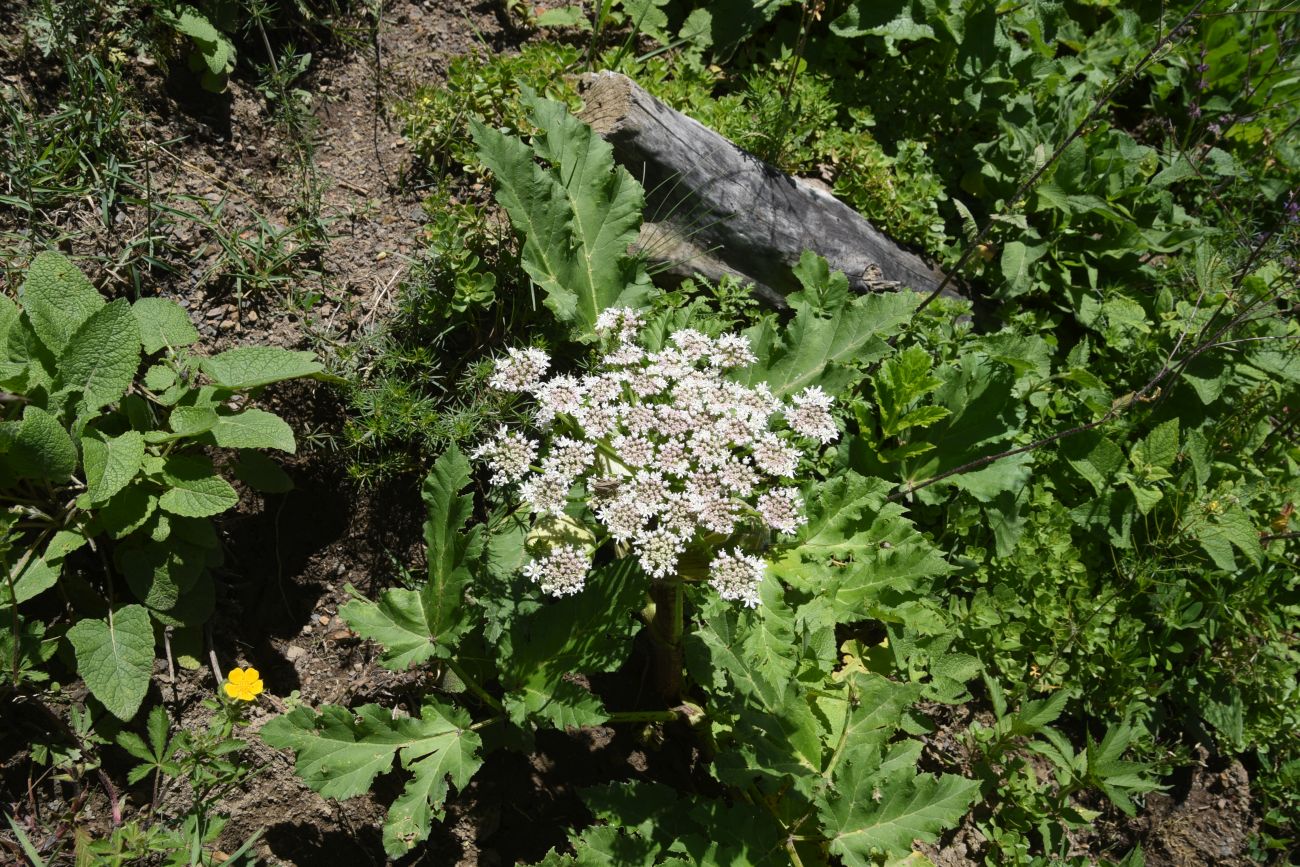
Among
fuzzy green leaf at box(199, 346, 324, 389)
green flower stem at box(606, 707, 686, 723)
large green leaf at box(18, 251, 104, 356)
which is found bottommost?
green flower stem at box(606, 707, 686, 723)

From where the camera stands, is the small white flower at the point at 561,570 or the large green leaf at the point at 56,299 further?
the large green leaf at the point at 56,299

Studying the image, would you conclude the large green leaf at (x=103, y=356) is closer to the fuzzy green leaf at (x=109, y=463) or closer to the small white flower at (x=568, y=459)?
the fuzzy green leaf at (x=109, y=463)

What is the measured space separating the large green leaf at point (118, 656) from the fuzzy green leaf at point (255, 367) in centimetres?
100

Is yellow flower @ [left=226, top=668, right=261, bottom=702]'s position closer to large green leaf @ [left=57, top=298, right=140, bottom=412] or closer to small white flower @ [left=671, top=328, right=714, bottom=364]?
large green leaf @ [left=57, top=298, right=140, bottom=412]

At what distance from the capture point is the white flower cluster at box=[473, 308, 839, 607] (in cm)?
330

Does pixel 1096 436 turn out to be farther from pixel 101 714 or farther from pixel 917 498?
pixel 101 714

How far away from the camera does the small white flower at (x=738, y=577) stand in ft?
10.8

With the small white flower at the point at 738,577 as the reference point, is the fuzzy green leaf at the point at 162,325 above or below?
above

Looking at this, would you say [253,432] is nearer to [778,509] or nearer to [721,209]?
[778,509]

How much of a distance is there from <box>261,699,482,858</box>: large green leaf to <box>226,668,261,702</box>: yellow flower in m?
0.27

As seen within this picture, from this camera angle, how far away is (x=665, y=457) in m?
3.37

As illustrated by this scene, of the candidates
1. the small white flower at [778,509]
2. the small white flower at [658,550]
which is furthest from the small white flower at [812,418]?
the small white flower at [658,550]

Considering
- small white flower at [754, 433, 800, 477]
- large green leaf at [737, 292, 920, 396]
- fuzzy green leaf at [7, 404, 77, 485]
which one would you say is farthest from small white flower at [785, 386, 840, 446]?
fuzzy green leaf at [7, 404, 77, 485]

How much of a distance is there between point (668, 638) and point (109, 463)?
241 cm
